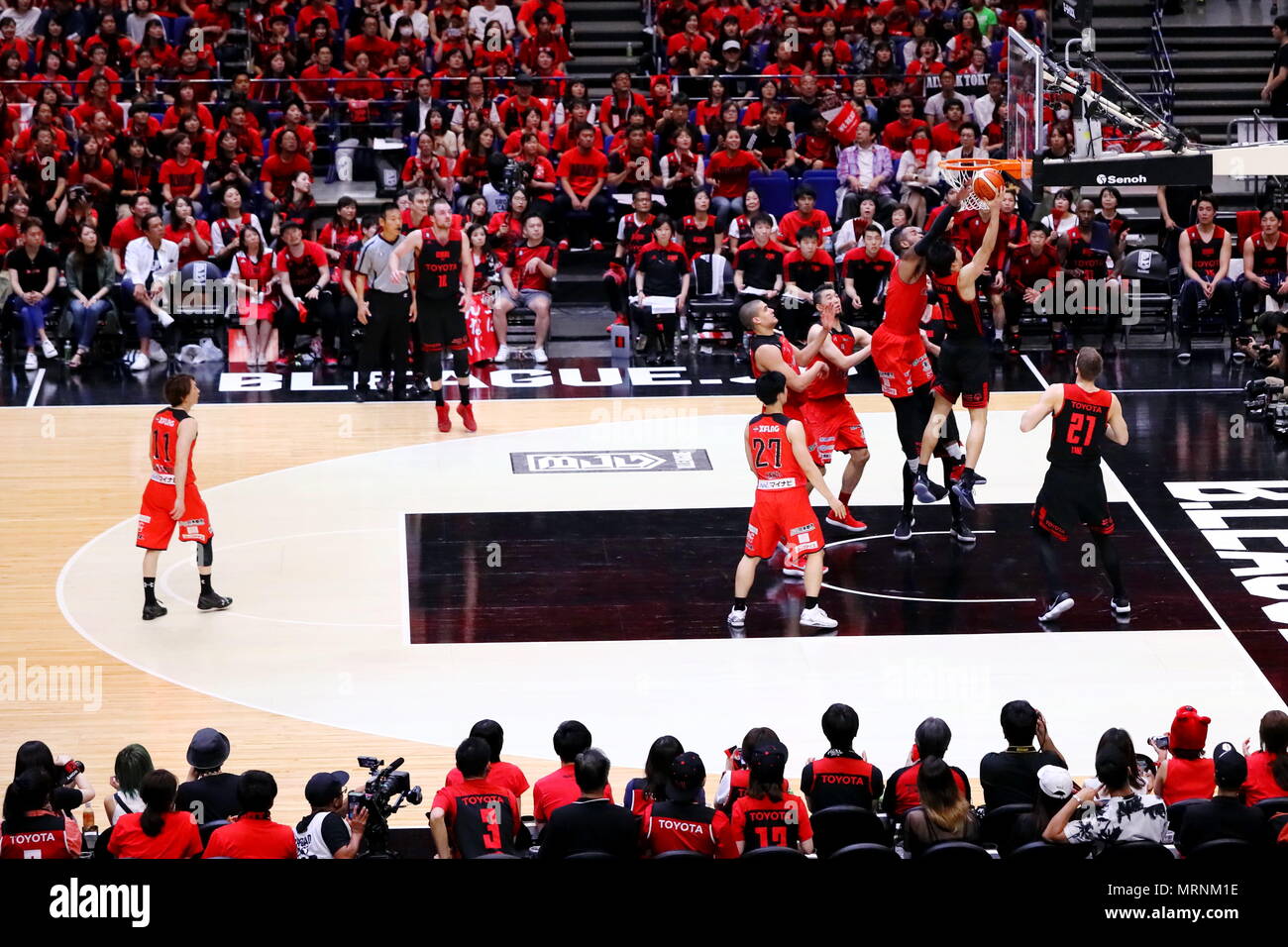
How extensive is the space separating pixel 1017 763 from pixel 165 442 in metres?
5.55

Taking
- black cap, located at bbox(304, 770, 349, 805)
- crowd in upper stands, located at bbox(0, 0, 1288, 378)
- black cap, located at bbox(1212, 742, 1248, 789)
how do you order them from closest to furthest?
black cap, located at bbox(1212, 742, 1248, 789) < black cap, located at bbox(304, 770, 349, 805) < crowd in upper stands, located at bbox(0, 0, 1288, 378)

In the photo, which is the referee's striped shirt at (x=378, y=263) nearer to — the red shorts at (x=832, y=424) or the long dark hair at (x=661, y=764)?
the red shorts at (x=832, y=424)

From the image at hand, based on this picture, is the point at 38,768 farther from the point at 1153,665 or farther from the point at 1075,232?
the point at 1075,232

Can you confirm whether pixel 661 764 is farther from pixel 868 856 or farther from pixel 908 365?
pixel 908 365

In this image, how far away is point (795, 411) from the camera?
1238 cm

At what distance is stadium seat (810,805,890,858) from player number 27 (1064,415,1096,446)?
13.9ft

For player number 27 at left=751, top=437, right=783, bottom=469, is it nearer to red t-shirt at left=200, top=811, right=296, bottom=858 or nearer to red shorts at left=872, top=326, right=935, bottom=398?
red shorts at left=872, top=326, right=935, bottom=398

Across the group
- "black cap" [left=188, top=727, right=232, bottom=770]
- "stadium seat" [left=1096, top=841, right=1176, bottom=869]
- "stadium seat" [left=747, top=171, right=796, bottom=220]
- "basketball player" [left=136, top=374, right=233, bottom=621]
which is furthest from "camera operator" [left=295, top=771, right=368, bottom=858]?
"stadium seat" [left=747, top=171, right=796, bottom=220]

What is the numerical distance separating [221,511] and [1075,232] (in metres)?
9.08

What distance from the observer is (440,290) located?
15.5 metres

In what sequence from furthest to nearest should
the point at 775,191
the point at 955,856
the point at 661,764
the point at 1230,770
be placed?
the point at 775,191, the point at 661,764, the point at 1230,770, the point at 955,856

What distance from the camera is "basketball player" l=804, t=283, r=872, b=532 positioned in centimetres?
1210

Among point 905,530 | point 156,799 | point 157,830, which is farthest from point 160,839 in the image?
point 905,530
